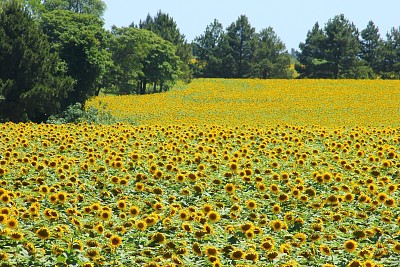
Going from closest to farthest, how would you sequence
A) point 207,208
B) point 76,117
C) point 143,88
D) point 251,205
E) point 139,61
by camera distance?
point 207,208 < point 251,205 < point 76,117 < point 139,61 < point 143,88

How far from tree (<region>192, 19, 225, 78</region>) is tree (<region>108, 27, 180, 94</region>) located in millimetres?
21085

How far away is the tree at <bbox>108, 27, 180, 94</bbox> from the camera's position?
4747cm

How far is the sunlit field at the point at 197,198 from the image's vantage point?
543 cm

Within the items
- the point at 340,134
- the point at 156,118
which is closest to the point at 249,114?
the point at 156,118

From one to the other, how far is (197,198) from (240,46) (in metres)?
73.0

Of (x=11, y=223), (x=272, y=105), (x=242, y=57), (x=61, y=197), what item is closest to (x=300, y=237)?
(x=61, y=197)

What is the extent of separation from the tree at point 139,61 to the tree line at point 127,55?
104mm

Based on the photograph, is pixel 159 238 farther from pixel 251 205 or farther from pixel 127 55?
pixel 127 55

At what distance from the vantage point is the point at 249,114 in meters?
29.2

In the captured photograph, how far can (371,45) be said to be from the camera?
3041 inches

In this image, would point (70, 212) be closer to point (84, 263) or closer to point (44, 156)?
point (84, 263)

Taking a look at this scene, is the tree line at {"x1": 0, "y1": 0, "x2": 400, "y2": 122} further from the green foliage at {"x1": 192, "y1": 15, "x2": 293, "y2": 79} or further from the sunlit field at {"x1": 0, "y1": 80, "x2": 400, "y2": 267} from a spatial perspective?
the sunlit field at {"x1": 0, "y1": 80, "x2": 400, "y2": 267}

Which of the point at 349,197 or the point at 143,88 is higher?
the point at 143,88

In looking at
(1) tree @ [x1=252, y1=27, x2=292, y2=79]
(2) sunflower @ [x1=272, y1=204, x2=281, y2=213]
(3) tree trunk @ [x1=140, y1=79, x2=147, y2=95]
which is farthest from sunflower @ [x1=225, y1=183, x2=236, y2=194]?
(1) tree @ [x1=252, y1=27, x2=292, y2=79]
